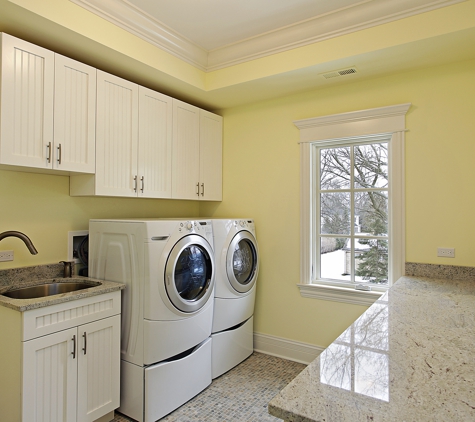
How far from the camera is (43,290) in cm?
229

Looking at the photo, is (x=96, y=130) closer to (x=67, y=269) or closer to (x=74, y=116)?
(x=74, y=116)

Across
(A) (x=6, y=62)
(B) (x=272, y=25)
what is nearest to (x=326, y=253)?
(B) (x=272, y=25)

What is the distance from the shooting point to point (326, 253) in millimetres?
3121

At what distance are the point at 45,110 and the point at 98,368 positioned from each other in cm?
164

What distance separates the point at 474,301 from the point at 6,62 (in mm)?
2909

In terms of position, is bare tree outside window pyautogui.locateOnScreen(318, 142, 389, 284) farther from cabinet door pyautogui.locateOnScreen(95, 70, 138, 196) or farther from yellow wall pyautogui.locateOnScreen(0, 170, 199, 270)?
yellow wall pyautogui.locateOnScreen(0, 170, 199, 270)

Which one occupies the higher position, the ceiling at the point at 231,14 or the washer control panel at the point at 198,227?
the ceiling at the point at 231,14

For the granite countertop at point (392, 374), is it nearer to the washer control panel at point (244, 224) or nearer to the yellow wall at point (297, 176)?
the yellow wall at point (297, 176)

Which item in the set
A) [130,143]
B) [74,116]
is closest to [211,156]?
[130,143]

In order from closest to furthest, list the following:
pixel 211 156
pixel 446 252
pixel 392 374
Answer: pixel 392 374
pixel 446 252
pixel 211 156

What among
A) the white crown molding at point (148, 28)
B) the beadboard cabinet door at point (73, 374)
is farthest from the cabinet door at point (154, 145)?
the beadboard cabinet door at point (73, 374)

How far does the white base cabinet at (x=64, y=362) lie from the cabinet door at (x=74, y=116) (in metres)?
0.91

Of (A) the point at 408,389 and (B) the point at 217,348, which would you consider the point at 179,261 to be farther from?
(A) the point at 408,389

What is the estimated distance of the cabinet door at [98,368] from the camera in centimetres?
202
